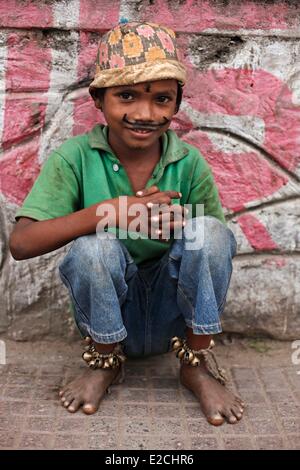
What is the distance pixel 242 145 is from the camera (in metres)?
2.71

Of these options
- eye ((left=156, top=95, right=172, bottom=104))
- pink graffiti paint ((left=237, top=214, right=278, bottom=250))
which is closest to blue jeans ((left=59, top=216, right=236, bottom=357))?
eye ((left=156, top=95, right=172, bottom=104))

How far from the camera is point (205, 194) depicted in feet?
7.78

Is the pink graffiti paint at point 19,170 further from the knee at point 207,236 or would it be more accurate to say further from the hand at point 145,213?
the knee at point 207,236

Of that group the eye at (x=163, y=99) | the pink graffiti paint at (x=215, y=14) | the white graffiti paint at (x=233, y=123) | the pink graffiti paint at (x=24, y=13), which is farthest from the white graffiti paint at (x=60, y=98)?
the eye at (x=163, y=99)

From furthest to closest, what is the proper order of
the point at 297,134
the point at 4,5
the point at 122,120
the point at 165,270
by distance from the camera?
1. the point at 297,134
2. the point at 4,5
3. the point at 165,270
4. the point at 122,120

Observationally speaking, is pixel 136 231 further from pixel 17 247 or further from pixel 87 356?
pixel 87 356

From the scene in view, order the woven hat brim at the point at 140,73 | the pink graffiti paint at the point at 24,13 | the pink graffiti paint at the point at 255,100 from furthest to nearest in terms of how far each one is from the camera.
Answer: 1. the pink graffiti paint at the point at 255,100
2. the pink graffiti paint at the point at 24,13
3. the woven hat brim at the point at 140,73

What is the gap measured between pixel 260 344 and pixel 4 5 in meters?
1.80

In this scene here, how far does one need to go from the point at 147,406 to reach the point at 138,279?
458mm

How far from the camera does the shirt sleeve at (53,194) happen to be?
216 cm

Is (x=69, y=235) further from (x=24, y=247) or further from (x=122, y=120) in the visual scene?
(x=122, y=120)
